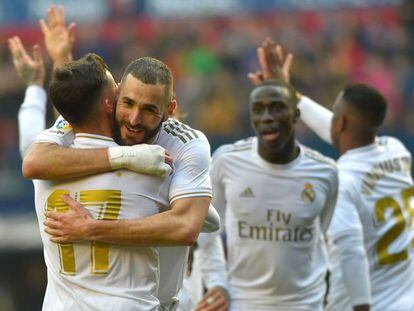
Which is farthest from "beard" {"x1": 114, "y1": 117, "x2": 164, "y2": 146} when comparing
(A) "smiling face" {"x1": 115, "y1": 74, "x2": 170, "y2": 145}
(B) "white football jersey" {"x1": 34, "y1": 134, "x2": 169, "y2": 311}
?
(B) "white football jersey" {"x1": 34, "y1": 134, "x2": 169, "y2": 311}

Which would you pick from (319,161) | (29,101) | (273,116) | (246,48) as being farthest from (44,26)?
(246,48)

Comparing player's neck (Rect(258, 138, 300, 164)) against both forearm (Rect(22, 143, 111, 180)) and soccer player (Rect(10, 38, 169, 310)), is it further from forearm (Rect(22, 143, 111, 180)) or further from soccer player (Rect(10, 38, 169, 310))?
forearm (Rect(22, 143, 111, 180))

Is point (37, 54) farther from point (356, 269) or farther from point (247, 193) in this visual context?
point (356, 269)

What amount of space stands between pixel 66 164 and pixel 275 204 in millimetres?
2425

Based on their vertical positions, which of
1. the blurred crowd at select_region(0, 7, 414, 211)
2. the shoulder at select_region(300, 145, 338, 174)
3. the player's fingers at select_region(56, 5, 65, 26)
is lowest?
the shoulder at select_region(300, 145, 338, 174)

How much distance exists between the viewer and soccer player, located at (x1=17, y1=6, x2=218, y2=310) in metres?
4.90

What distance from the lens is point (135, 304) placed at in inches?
195

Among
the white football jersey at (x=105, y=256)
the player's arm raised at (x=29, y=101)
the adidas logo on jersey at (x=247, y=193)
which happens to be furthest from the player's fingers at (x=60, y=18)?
the white football jersey at (x=105, y=256)

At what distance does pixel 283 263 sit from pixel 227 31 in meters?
9.12

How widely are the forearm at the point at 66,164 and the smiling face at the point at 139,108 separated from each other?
171 millimetres

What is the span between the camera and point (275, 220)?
708cm

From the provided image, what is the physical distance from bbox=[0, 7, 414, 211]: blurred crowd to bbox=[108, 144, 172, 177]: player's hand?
986 cm

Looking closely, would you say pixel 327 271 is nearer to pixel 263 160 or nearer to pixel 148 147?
pixel 263 160

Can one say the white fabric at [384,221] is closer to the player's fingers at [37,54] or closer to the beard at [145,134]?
the player's fingers at [37,54]
